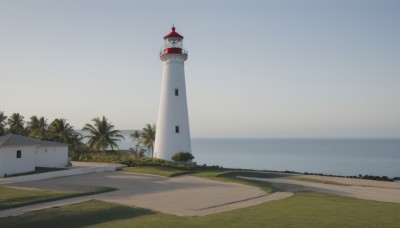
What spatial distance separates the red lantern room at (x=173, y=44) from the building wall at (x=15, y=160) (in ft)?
45.7

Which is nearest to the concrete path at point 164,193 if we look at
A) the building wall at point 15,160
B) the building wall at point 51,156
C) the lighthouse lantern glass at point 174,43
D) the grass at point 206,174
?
the grass at point 206,174

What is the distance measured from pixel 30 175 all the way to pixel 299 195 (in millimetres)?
16600

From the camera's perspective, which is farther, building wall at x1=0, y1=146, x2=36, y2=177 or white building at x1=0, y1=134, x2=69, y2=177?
white building at x1=0, y1=134, x2=69, y2=177

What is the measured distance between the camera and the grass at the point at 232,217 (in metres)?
11.4

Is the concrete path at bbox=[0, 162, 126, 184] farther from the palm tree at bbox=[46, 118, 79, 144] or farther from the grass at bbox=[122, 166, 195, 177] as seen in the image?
the palm tree at bbox=[46, 118, 79, 144]

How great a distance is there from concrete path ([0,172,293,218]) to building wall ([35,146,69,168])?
484 cm

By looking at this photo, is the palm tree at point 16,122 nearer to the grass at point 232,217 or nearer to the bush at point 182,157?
the bush at point 182,157

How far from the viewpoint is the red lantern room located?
31.2m

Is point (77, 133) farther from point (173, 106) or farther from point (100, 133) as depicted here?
point (173, 106)

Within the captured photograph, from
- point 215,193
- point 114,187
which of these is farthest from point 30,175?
point 215,193

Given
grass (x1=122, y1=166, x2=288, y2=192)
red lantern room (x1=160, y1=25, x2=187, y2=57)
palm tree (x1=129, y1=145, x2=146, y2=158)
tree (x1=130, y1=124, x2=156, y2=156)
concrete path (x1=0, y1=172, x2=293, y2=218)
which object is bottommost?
concrete path (x1=0, y1=172, x2=293, y2=218)

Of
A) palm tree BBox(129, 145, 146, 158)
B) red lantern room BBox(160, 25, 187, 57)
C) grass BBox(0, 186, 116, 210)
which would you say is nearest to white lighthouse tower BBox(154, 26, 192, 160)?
red lantern room BBox(160, 25, 187, 57)

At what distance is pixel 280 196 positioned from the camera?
17.9 m

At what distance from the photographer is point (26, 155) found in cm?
2462
